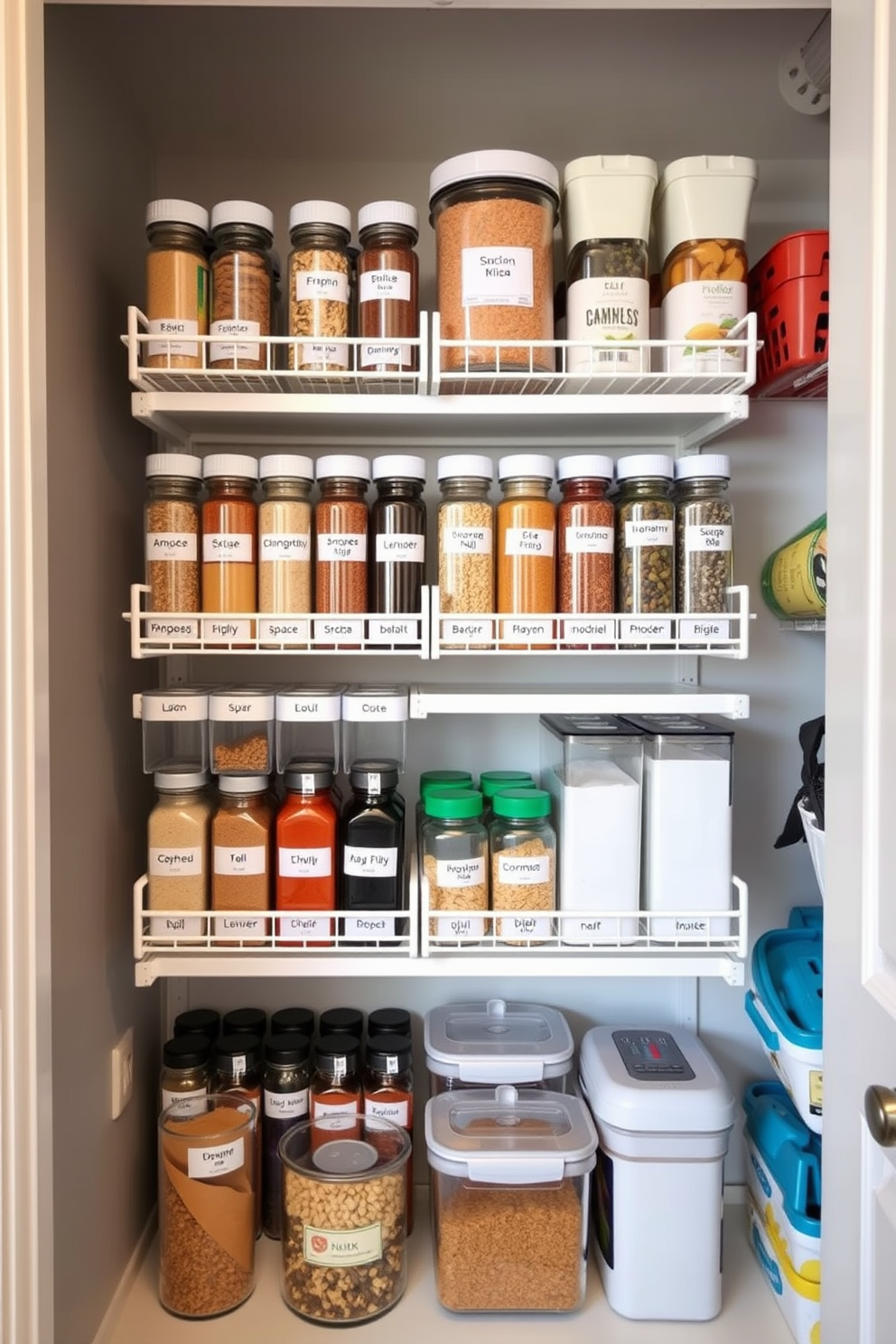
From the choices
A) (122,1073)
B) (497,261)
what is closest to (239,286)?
(497,261)

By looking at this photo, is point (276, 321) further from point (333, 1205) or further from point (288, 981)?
point (333, 1205)

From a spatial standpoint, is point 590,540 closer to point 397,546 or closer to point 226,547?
point 397,546

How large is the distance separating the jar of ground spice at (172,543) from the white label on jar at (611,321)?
0.50m

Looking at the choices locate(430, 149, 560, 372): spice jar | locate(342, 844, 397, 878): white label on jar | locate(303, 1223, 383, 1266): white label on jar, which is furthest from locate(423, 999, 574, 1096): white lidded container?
locate(430, 149, 560, 372): spice jar

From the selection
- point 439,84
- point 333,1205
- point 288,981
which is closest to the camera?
point 333,1205

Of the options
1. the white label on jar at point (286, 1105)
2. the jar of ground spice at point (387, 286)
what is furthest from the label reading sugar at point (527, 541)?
the white label on jar at point (286, 1105)

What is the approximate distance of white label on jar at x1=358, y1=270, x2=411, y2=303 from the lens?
103cm

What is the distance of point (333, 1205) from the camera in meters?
1.05

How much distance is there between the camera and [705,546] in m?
1.05

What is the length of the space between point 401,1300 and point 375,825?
624 mm

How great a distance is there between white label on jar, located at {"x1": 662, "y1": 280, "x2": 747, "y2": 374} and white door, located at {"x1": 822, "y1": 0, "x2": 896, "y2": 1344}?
23 cm

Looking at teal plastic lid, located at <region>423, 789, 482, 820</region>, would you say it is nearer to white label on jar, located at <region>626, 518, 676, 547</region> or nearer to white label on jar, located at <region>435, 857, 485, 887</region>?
white label on jar, located at <region>435, 857, 485, 887</region>

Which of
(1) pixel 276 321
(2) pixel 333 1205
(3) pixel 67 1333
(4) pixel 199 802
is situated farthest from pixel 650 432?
(3) pixel 67 1333

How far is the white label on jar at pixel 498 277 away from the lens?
3.23 feet
